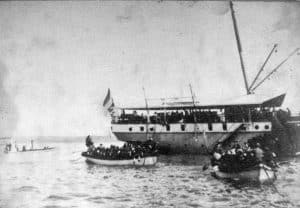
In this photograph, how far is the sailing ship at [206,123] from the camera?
13352 mm

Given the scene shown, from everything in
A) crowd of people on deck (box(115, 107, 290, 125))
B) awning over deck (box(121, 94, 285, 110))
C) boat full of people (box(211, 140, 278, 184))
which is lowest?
boat full of people (box(211, 140, 278, 184))

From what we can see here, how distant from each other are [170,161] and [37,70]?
21.6 feet

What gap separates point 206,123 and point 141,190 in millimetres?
6065

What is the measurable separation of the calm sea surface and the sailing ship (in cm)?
288

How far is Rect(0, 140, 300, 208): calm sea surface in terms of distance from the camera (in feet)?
25.8

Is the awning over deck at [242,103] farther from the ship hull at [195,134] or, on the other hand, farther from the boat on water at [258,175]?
the boat on water at [258,175]

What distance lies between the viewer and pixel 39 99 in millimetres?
8938

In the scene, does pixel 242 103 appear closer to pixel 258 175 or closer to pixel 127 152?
pixel 127 152

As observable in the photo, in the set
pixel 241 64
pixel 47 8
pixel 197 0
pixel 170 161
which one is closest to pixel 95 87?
pixel 47 8

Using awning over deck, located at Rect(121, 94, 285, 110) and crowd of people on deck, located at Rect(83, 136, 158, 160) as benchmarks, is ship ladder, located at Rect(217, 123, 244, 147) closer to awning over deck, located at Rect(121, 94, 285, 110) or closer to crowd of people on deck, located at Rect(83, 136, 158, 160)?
awning over deck, located at Rect(121, 94, 285, 110)

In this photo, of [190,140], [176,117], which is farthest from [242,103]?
[176,117]

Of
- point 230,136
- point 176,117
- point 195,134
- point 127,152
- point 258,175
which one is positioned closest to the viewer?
point 258,175

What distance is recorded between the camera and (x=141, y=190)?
8.89 meters

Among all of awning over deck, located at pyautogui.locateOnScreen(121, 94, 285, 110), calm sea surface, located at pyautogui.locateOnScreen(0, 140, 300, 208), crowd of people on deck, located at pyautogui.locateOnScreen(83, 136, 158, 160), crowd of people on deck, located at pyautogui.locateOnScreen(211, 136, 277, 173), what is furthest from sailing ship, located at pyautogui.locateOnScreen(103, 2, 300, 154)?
crowd of people on deck, located at pyautogui.locateOnScreen(211, 136, 277, 173)
